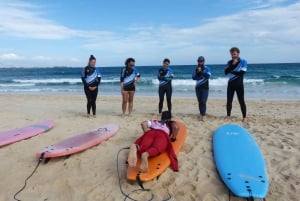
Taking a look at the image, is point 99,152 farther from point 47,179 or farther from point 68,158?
point 47,179

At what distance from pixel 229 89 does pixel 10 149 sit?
474 centimetres

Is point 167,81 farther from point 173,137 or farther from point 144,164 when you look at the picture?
point 144,164

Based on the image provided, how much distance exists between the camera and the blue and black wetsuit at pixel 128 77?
786cm

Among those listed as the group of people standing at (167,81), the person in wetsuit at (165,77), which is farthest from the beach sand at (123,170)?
the person in wetsuit at (165,77)

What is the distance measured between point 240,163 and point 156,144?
123 cm

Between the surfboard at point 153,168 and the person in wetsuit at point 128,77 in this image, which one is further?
the person in wetsuit at point 128,77

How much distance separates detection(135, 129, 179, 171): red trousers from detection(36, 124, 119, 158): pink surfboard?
1.15 meters

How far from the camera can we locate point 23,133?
6344 millimetres

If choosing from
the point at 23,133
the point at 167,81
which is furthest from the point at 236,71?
the point at 23,133

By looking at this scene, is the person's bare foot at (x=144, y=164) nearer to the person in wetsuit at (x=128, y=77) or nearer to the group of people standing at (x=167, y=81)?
the group of people standing at (x=167, y=81)

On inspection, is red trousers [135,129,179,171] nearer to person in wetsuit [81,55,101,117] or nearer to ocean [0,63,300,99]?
person in wetsuit [81,55,101,117]

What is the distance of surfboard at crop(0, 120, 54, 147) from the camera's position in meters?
5.92

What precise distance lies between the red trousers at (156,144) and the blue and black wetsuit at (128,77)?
10.6ft

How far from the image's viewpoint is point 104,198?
3883 millimetres
